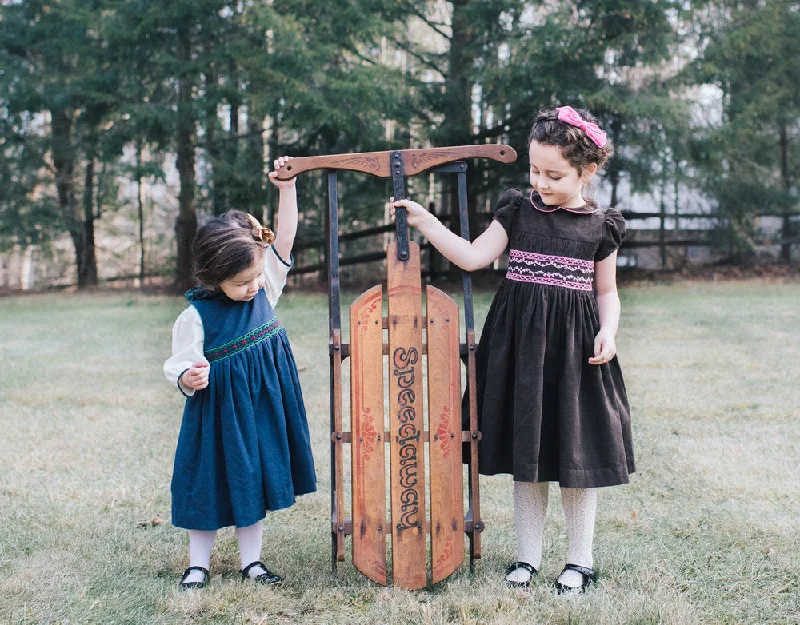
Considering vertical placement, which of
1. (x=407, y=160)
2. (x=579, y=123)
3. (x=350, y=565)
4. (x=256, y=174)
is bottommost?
(x=350, y=565)

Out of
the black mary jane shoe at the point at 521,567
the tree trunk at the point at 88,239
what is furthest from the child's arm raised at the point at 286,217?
the tree trunk at the point at 88,239

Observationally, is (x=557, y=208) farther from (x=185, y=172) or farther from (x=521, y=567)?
(x=185, y=172)

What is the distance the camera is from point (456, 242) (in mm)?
2984

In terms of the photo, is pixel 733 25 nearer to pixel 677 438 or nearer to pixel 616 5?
pixel 616 5

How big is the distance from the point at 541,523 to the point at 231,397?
117 cm

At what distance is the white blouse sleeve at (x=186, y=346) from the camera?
2865 mm

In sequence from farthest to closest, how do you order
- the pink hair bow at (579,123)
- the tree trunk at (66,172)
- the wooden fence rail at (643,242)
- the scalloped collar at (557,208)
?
the tree trunk at (66,172) < the wooden fence rail at (643,242) < the scalloped collar at (557,208) < the pink hair bow at (579,123)

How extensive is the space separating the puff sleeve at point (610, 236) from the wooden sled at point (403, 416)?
15.8 inches

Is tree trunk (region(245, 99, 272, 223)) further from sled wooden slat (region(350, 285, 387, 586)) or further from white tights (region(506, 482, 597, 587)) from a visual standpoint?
white tights (region(506, 482, 597, 587))

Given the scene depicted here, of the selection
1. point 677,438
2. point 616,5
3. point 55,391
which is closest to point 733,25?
point 616,5

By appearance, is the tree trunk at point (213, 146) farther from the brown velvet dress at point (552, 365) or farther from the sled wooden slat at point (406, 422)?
the brown velvet dress at point (552, 365)

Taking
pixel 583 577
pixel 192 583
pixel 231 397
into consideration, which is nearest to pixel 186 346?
pixel 231 397

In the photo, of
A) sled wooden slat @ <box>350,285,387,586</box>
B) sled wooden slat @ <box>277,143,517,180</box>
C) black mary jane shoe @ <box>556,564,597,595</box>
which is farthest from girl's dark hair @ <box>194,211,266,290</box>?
black mary jane shoe @ <box>556,564,597,595</box>

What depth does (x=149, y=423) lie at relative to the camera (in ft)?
18.7
